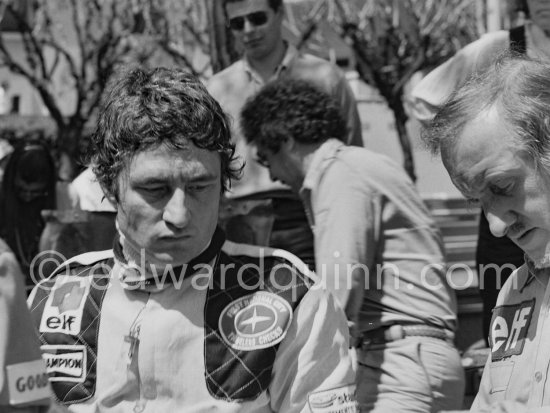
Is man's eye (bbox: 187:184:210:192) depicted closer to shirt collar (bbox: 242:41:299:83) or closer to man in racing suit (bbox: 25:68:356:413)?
man in racing suit (bbox: 25:68:356:413)

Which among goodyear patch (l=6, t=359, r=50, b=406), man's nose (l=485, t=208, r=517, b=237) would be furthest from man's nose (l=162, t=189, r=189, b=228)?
goodyear patch (l=6, t=359, r=50, b=406)

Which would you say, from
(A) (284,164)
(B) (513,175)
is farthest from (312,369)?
(A) (284,164)

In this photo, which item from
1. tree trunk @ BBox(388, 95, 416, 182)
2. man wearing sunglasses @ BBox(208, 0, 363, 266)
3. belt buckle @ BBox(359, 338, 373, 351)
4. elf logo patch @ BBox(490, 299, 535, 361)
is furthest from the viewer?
tree trunk @ BBox(388, 95, 416, 182)

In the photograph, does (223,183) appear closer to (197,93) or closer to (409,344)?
(197,93)

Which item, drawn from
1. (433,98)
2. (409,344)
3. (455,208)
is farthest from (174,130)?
(455,208)

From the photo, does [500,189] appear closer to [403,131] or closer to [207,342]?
[207,342]

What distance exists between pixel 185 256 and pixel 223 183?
29 cm

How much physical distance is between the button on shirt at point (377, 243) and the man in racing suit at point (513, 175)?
1.23 metres

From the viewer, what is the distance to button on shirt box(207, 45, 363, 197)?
4969mm

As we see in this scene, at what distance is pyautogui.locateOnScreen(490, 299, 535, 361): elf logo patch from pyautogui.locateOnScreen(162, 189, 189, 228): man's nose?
0.81 m

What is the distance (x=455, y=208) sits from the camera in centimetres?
1625

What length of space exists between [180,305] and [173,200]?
274mm

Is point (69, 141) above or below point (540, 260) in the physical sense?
below

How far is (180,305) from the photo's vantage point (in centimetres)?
271
